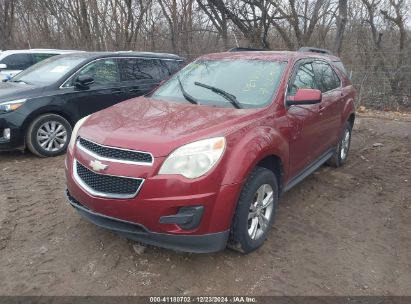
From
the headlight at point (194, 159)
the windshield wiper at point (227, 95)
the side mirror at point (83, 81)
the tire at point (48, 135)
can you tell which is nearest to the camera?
the headlight at point (194, 159)

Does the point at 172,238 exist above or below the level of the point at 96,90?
below

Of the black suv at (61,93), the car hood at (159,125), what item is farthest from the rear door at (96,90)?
the car hood at (159,125)

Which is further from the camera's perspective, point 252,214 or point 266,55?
point 266,55

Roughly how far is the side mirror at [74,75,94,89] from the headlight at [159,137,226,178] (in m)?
4.12

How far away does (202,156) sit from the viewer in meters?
2.96

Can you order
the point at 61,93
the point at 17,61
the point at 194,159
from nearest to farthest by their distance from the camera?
1. the point at 194,159
2. the point at 61,93
3. the point at 17,61

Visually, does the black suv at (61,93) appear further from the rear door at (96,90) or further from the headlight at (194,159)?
the headlight at (194,159)

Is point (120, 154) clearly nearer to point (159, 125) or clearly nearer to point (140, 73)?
point (159, 125)

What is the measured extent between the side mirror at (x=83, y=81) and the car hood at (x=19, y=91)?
1.85 ft

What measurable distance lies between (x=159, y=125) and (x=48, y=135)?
11.9ft

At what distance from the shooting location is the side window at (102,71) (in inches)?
269

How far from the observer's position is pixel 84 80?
6.50 meters

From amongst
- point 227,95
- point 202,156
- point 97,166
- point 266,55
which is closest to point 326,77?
point 266,55

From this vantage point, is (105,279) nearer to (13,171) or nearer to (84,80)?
(13,171)
